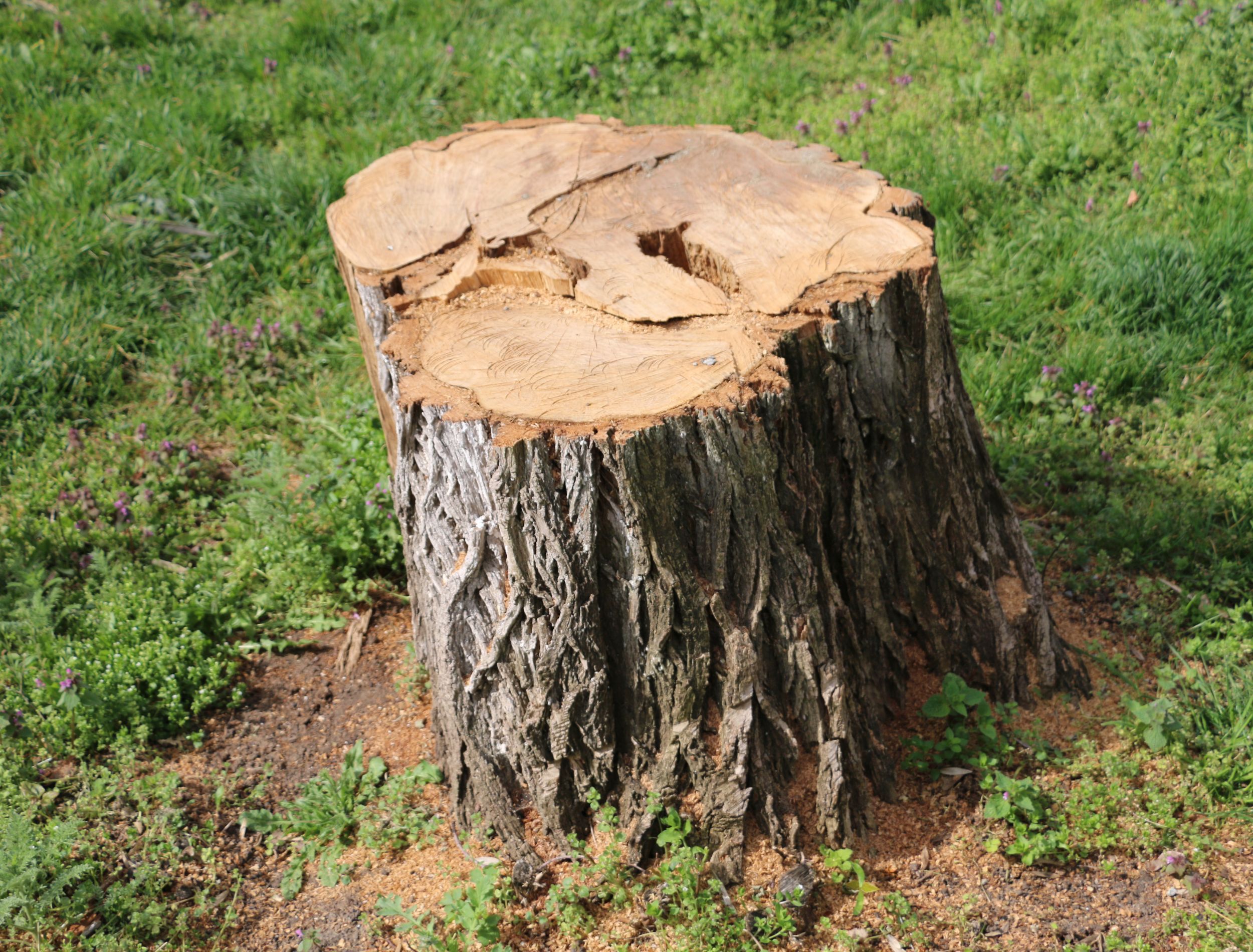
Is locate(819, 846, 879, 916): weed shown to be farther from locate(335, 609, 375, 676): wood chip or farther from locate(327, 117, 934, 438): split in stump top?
locate(335, 609, 375, 676): wood chip

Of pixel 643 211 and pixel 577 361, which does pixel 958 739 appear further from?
pixel 643 211

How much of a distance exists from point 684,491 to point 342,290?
3.08 meters

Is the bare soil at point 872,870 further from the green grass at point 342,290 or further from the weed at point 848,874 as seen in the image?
the green grass at point 342,290

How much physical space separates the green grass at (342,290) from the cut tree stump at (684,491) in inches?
31.9

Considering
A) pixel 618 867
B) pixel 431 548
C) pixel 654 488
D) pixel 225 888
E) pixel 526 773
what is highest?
pixel 654 488

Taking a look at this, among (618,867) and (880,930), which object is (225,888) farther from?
(880,930)

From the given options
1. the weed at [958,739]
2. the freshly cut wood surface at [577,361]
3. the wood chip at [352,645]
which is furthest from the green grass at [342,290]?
the freshly cut wood surface at [577,361]

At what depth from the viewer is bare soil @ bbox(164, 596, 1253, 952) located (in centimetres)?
246

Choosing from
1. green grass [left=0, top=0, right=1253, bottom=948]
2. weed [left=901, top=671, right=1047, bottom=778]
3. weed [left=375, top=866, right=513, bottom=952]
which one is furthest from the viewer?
green grass [left=0, top=0, right=1253, bottom=948]

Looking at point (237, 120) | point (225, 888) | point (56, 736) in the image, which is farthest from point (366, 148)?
point (225, 888)

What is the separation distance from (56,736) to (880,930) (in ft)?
7.83

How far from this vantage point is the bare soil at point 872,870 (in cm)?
246

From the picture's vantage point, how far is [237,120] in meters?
5.43


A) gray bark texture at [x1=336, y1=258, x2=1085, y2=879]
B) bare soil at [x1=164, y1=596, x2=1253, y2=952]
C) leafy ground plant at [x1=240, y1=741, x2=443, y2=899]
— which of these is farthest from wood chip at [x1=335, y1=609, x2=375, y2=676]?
gray bark texture at [x1=336, y1=258, x2=1085, y2=879]
